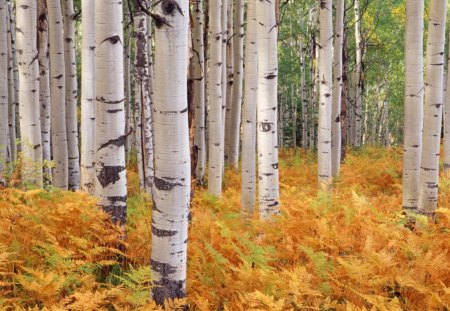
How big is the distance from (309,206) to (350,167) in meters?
7.10

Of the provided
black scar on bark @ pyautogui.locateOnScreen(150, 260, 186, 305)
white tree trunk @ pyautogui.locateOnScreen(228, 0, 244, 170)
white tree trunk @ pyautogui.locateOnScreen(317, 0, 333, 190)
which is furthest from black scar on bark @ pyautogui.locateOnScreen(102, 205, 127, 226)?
white tree trunk @ pyautogui.locateOnScreen(228, 0, 244, 170)

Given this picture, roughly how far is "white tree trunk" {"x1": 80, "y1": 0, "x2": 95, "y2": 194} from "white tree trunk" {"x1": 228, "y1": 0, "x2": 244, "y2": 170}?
5.93 m

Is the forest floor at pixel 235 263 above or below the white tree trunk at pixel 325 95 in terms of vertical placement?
below

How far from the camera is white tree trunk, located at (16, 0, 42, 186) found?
20.3ft

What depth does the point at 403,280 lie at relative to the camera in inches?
163

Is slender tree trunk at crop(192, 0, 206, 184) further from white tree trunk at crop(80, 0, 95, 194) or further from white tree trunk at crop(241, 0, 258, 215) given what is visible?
white tree trunk at crop(80, 0, 95, 194)

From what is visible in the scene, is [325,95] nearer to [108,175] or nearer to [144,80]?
[144,80]

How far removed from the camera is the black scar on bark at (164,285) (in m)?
3.57

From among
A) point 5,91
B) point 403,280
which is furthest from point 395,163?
point 5,91

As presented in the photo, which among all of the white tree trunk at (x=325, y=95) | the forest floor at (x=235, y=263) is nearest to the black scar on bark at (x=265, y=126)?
the forest floor at (x=235, y=263)

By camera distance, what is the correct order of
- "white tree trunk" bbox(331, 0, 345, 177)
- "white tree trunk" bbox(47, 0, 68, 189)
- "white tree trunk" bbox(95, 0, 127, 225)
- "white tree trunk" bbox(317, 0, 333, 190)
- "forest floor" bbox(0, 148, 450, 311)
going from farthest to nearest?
"white tree trunk" bbox(331, 0, 345, 177), "white tree trunk" bbox(47, 0, 68, 189), "white tree trunk" bbox(317, 0, 333, 190), "white tree trunk" bbox(95, 0, 127, 225), "forest floor" bbox(0, 148, 450, 311)

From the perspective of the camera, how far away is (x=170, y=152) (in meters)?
3.35

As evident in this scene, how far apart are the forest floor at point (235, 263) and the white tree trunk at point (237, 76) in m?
6.66

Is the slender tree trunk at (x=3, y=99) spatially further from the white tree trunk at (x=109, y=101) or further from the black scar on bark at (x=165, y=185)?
the black scar on bark at (x=165, y=185)
